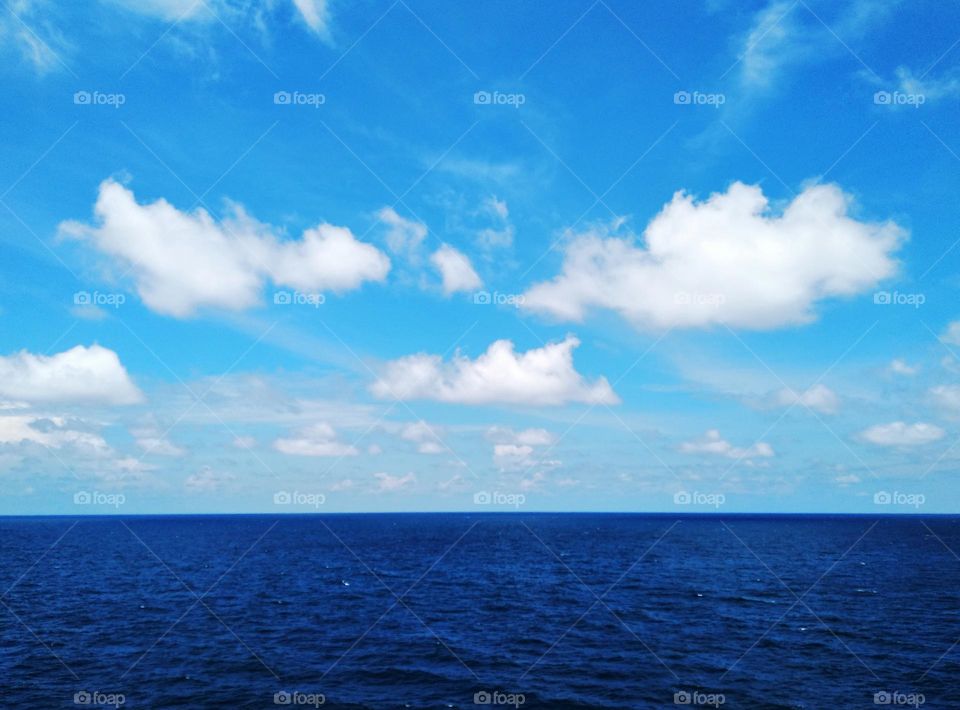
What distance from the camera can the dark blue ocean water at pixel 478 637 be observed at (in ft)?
115

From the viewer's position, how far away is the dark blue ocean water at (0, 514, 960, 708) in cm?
3506

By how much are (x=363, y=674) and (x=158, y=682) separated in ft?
43.4

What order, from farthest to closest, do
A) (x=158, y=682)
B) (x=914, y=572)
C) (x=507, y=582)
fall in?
(x=914, y=572), (x=507, y=582), (x=158, y=682)

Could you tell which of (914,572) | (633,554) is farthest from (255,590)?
(914,572)

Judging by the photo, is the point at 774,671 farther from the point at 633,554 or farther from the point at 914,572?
the point at 633,554

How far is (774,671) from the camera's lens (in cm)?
3869

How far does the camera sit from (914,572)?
89438mm

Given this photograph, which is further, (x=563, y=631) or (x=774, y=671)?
(x=563, y=631)

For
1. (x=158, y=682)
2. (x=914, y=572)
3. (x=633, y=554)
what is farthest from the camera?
(x=633, y=554)

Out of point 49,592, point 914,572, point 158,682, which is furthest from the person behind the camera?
point 914,572

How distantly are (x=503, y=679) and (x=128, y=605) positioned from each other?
45911mm

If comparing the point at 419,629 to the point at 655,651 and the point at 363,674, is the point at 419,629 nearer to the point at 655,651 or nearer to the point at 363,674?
the point at 363,674

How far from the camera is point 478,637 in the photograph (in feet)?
156

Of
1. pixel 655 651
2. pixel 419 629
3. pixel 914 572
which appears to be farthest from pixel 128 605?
pixel 914 572
